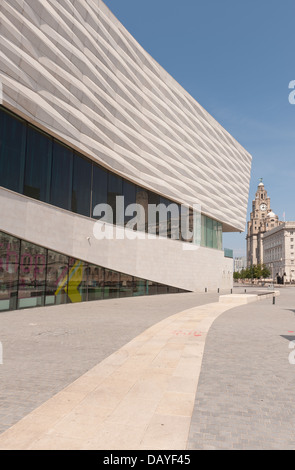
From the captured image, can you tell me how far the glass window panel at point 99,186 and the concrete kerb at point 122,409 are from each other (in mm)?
19181

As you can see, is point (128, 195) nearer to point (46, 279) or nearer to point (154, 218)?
point (154, 218)

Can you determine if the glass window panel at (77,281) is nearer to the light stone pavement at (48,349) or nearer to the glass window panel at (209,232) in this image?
the light stone pavement at (48,349)

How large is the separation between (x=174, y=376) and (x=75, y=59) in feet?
77.9

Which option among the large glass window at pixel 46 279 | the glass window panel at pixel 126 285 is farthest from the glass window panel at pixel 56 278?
the glass window panel at pixel 126 285

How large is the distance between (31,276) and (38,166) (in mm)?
7195

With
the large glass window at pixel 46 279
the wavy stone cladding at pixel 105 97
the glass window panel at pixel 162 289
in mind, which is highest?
the wavy stone cladding at pixel 105 97

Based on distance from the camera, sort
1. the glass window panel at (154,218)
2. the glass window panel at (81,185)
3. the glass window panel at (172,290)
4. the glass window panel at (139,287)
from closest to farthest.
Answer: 1. the glass window panel at (81,185)
2. the glass window panel at (139,287)
3. the glass window panel at (154,218)
4. the glass window panel at (172,290)

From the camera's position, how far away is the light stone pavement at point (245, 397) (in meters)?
4.66

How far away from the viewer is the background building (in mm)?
19453

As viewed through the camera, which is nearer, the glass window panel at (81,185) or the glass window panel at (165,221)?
the glass window panel at (81,185)

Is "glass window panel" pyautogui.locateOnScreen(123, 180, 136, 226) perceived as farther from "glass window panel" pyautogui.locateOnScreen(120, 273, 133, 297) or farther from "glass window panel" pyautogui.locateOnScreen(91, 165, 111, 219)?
"glass window panel" pyautogui.locateOnScreen(120, 273, 133, 297)

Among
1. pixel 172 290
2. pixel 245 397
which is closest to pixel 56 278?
pixel 172 290

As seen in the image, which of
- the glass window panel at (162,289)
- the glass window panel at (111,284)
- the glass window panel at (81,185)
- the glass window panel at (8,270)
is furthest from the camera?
the glass window panel at (162,289)
